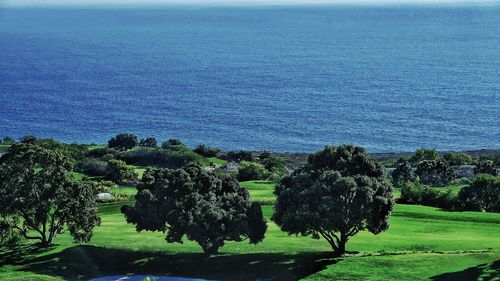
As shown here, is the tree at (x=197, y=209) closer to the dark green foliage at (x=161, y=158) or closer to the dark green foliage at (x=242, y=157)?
the dark green foliage at (x=161, y=158)

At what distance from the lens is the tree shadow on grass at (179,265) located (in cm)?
5047

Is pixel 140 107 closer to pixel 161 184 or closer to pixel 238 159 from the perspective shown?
pixel 238 159

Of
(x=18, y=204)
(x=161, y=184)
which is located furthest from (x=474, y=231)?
(x=18, y=204)

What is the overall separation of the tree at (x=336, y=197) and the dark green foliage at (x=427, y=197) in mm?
22565

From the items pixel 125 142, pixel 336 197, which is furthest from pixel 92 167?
pixel 336 197

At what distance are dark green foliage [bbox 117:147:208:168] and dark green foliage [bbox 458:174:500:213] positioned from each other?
149 ft

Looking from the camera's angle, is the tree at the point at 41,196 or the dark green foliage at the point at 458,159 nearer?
the tree at the point at 41,196

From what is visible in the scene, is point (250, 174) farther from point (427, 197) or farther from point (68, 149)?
point (68, 149)

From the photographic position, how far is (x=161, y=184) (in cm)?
5403

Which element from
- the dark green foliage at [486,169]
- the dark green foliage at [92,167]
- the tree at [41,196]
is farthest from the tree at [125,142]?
the tree at [41,196]

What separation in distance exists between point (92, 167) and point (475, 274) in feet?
204

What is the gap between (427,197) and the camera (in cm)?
7675

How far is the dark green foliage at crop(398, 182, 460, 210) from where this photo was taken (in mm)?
74375

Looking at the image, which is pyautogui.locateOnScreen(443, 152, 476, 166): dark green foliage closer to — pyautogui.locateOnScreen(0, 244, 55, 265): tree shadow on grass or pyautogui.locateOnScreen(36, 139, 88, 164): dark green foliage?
pyautogui.locateOnScreen(36, 139, 88, 164): dark green foliage
